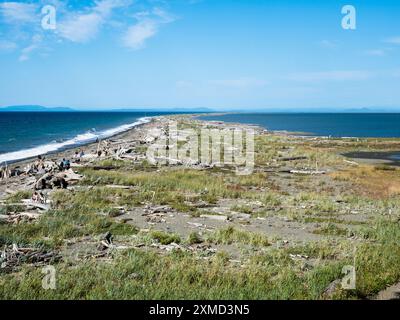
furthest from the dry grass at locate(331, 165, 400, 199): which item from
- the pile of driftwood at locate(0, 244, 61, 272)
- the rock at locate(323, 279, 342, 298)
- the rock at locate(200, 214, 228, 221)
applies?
the pile of driftwood at locate(0, 244, 61, 272)

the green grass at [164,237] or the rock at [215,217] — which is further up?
the green grass at [164,237]

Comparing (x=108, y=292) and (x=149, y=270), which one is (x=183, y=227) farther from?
(x=108, y=292)

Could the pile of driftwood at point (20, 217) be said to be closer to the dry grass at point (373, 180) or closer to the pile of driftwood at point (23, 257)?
the pile of driftwood at point (23, 257)

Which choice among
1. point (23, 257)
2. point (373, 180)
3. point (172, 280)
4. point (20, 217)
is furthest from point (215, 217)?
point (373, 180)

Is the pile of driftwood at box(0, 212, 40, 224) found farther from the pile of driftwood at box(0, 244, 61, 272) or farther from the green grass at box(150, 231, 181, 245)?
the green grass at box(150, 231, 181, 245)

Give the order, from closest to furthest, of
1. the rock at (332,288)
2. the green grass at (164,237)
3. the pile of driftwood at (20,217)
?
the rock at (332,288) < the green grass at (164,237) < the pile of driftwood at (20,217)

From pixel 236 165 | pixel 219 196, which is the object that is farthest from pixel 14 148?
pixel 219 196

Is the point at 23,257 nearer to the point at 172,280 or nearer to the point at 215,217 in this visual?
the point at 172,280

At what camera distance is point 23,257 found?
12711 millimetres

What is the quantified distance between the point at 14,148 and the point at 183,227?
5139cm

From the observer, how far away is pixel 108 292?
1021 cm

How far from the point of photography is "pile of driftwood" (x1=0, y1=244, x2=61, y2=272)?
40.3 ft

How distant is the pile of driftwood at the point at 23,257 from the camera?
12.3m

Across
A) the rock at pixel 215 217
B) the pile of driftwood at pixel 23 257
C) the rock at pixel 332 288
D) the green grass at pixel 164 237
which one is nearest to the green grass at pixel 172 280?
the rock at pixel 332 288
